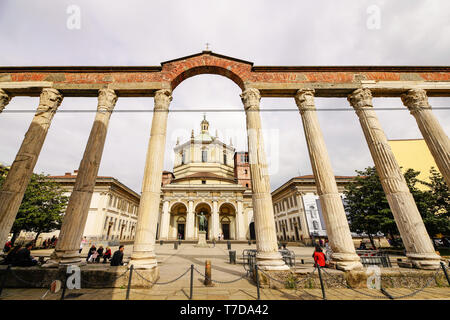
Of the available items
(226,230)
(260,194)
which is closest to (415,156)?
(260,194)

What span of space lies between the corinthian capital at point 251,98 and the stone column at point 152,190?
3369mm

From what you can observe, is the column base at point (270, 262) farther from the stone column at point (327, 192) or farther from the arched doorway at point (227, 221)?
the arched doorway at point (227, 221)

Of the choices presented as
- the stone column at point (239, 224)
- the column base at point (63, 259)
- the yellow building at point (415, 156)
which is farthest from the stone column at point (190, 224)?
the yellow building at point (415, 156)

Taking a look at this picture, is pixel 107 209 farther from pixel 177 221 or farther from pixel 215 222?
pixel 215 222

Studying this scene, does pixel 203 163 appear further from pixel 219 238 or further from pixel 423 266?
pixel 423 266

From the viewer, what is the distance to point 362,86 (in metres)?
8.57

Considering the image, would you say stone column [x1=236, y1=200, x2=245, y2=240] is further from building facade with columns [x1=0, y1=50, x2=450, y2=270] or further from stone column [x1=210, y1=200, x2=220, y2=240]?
building facade with columns [x1=0, y1=50, x2=450, y2=270]

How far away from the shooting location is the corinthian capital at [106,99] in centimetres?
803

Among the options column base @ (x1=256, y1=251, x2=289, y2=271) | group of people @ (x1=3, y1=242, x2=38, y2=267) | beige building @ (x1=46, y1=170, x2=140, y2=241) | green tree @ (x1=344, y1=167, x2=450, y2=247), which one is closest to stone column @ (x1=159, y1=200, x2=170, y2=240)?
beige building @ (x1=46, y1=170, x2=140, y2=241)

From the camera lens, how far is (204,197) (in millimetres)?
33969

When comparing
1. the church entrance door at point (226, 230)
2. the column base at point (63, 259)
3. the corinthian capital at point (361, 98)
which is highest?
the corinthian capital at point (361, 98)

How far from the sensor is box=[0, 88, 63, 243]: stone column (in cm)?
655
